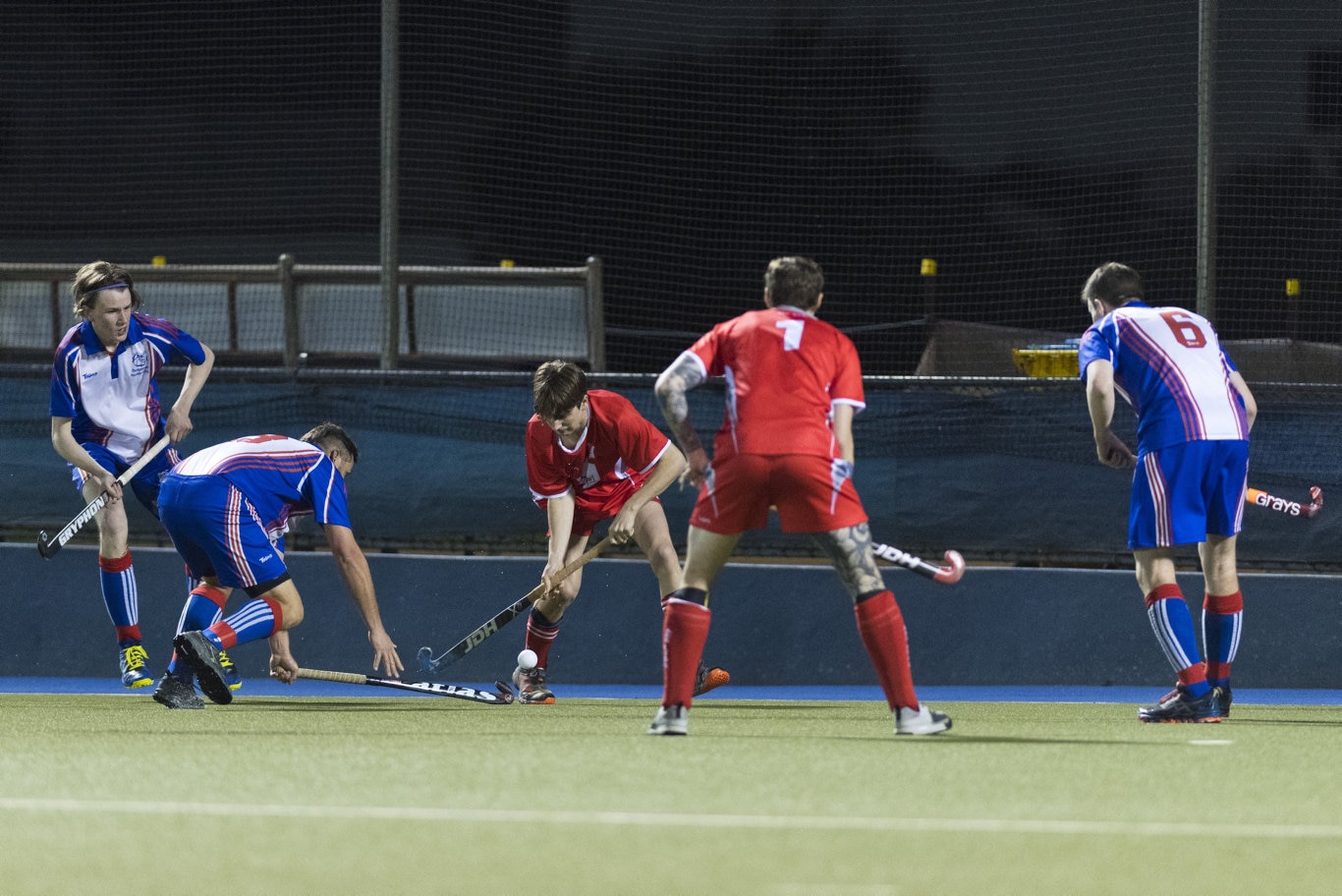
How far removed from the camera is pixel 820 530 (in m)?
5.28

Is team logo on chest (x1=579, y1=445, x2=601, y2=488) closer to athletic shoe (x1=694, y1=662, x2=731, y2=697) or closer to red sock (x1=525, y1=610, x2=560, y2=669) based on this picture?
red sock (x1=525, y1=610, x2=560, y2=669)

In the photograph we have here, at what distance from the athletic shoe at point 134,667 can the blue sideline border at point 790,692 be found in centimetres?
6

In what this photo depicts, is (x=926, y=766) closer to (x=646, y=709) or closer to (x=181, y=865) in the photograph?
(x=181, y=865)

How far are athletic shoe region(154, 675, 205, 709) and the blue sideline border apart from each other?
42.0 inches

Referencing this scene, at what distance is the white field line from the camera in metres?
3.56

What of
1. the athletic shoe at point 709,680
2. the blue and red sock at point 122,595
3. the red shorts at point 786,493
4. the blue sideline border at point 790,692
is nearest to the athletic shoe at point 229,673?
the blue sideline border at point 790,692

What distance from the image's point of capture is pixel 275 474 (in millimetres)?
6879

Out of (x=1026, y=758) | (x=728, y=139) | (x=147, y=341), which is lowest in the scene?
(x=1026, y=758)

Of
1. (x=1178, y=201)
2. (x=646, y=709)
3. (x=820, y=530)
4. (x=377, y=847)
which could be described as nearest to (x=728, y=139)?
(x=1178, y=201)

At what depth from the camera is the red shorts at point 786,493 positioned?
525 cm

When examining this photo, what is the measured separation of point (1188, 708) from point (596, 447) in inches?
94.9

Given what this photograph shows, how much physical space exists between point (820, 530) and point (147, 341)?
13.2 ft

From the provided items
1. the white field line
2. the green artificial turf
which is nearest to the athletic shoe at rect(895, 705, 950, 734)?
the green artificial turf

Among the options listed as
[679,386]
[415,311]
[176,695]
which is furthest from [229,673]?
[415,311]
